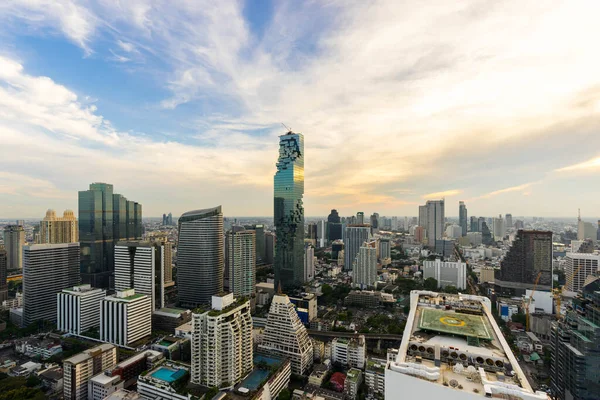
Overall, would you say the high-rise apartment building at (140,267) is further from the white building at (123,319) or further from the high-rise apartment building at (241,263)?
the high-rise apartment building at (241,263)

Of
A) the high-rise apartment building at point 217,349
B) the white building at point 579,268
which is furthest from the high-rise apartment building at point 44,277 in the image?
the white building at point 579,268

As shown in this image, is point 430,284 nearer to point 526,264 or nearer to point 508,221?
point 526,264

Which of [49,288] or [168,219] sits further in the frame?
[168,219]

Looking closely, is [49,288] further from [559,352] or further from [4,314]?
[559,352]

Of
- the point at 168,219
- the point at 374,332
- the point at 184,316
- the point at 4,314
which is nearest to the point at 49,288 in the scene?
the point at 4,314

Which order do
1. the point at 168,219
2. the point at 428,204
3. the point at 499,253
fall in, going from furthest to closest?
the point at 168,219 < the point at 428,204 < the point at 499,253

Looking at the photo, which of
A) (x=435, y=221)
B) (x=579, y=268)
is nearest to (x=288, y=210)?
(x=579, y=268)

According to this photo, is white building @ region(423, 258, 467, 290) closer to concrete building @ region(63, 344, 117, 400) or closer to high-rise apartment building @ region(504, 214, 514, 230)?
concrete building @ region(63, 344, 117, 400)

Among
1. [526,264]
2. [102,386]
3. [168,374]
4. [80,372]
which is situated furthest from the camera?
[526,264]
